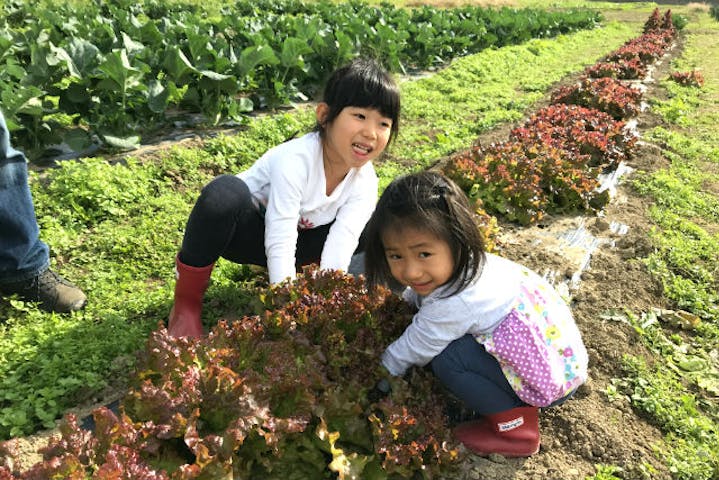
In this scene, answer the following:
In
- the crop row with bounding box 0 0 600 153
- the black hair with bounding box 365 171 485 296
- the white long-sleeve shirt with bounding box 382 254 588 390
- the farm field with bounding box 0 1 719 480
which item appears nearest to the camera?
the black hair with bounding box 365 171 485 296

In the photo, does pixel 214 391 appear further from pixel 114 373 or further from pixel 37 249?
pixel 37 249

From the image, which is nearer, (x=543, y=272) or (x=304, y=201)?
(x=304, y=201)

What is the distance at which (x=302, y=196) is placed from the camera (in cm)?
317

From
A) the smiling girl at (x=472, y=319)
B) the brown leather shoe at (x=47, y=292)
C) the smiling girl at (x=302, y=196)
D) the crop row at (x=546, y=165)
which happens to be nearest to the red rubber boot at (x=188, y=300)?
the smiling girl at (x=302, y=196)

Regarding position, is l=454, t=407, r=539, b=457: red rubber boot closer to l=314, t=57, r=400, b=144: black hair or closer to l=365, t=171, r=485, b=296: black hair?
l=365, t=171, r=485, b=296: black hair

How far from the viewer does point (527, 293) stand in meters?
2.53

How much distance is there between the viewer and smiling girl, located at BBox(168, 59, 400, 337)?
2.90m

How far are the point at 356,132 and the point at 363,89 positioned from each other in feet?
0.74

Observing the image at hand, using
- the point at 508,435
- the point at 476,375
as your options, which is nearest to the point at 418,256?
the point at 476,375

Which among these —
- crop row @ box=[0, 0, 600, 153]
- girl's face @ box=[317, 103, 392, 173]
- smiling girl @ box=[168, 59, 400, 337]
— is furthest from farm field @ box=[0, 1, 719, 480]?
girl's face @ box=[317, 103, 392, 173]

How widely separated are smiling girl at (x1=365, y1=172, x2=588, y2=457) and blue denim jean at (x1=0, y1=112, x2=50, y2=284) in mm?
2104

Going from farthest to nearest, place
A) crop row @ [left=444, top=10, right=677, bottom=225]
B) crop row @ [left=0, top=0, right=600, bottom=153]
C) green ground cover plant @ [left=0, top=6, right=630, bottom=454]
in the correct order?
crop row @ [left=0, top=0, right=600, bottom=153] < crop row @ [left=444, top=10, right=677, bottom=225] < green ground cover plant @ [left=0, top=6, right=630, bottom=454]

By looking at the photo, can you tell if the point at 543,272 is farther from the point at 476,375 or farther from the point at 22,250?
the point at 22,250

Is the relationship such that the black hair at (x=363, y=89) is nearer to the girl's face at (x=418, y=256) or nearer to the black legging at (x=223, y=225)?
the black legging at (x=223, y=225)
